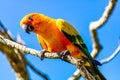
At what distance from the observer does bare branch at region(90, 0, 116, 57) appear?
248 inches

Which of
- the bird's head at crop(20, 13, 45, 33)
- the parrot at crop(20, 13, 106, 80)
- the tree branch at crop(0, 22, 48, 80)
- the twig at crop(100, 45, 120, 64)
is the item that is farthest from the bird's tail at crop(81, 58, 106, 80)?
the bird's head at crop(20, 13, 45, 33)

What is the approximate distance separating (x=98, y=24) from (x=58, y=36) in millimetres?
1107

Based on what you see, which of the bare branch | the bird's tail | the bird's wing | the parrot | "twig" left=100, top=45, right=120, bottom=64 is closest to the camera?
the bird's tail

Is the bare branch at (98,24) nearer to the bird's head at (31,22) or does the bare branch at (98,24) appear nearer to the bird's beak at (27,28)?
the bird's head at (31,22)

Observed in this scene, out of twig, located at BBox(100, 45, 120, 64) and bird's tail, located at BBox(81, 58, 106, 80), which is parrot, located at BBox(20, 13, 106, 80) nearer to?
bird's tail, located at BBox(81, 58, 106, 80)

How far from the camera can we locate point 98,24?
6.56 meters

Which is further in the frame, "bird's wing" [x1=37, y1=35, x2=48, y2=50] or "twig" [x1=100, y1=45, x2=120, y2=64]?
"twig" [x1=100, y1=45, x2=120, y2=64]

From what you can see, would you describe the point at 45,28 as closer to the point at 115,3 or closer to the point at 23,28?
the point at 23,28

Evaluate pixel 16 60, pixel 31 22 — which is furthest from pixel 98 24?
pixel 16 60

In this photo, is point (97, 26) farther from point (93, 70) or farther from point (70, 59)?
point (70, 59)

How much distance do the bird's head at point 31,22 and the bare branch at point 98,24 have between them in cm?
108

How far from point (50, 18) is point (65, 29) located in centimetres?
44

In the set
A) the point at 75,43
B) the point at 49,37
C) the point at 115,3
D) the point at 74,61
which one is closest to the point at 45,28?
the point at 49,37

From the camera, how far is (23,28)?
19.4 feet
